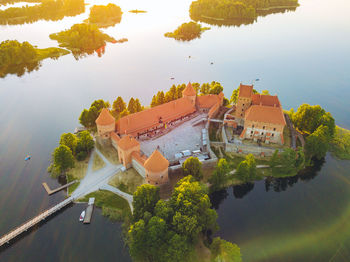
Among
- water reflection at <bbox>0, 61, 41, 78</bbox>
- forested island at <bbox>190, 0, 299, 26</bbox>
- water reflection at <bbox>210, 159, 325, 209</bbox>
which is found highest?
forested island at <bbox>190, 0, 299, 26</bbox>

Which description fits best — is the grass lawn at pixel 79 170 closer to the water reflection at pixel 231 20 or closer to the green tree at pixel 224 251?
the green tree at pixel 224 251

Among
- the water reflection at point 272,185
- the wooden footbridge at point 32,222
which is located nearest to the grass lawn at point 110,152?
the wooden footbridge at point 32,222

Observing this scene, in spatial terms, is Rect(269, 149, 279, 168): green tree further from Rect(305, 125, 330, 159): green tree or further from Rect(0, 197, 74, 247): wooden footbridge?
Rect(0, 197, 74, 247): wooden footbridge

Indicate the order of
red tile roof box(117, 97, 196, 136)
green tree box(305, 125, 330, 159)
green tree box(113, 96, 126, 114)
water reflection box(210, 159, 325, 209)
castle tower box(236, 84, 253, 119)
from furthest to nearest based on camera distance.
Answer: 1. green tree box(113, 96, 126, 114)
2. castle tower box(236, 84, 253, 119)
3. red tile roof box(117, 97, 196, 136)
4. green tree box(305, 125, 330, 159)
5. water reflection box(210, 159, 325, 209)

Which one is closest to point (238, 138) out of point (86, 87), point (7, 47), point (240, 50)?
point (86, 87)

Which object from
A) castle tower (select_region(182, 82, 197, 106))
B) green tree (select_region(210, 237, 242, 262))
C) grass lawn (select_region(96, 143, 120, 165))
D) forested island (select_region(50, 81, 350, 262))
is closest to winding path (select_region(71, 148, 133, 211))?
grass lawn (select_region(96, 143, 120, 165))

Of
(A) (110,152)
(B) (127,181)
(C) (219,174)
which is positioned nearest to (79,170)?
(A) (110,152)
